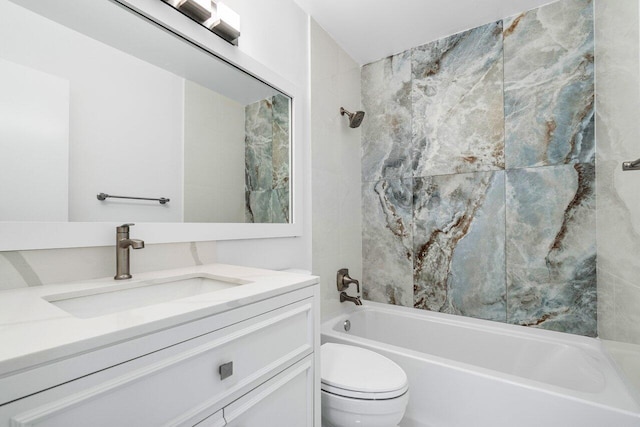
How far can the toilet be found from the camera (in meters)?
1.14

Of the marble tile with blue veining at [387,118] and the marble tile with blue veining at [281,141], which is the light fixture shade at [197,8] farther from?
the marble tile with blue veining at [387,118]

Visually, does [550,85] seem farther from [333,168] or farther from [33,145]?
[33,145]

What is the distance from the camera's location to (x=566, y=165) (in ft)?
5.66

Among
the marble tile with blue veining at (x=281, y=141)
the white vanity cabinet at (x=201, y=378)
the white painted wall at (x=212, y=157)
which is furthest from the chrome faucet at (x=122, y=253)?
Result: the marble tile with blue veining at (x=281, y=141)

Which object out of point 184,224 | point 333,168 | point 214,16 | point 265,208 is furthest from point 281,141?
point 184,224

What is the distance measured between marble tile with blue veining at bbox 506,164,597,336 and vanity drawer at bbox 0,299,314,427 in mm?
1616

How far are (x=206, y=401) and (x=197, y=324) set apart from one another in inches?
6.9

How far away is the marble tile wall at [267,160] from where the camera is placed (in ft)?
4.92

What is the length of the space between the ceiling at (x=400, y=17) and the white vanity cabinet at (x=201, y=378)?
69.9 inches

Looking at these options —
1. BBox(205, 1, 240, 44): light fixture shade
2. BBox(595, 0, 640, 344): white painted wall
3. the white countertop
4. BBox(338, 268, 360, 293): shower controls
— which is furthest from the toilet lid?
BBox(205, 1, 240, 44): light fixture shade

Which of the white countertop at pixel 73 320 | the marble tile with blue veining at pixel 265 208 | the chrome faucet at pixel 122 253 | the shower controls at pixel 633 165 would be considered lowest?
the white countertop at pixel 73 320

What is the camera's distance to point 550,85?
178 centimetres

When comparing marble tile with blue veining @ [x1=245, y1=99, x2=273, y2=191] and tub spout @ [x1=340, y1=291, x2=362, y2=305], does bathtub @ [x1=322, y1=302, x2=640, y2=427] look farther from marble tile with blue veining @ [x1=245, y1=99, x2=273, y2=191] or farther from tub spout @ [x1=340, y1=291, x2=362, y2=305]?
marble tile with blue veining @ [x1=245, y1=99, x2=273, y2=191]

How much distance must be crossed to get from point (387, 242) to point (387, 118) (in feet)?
3.22
